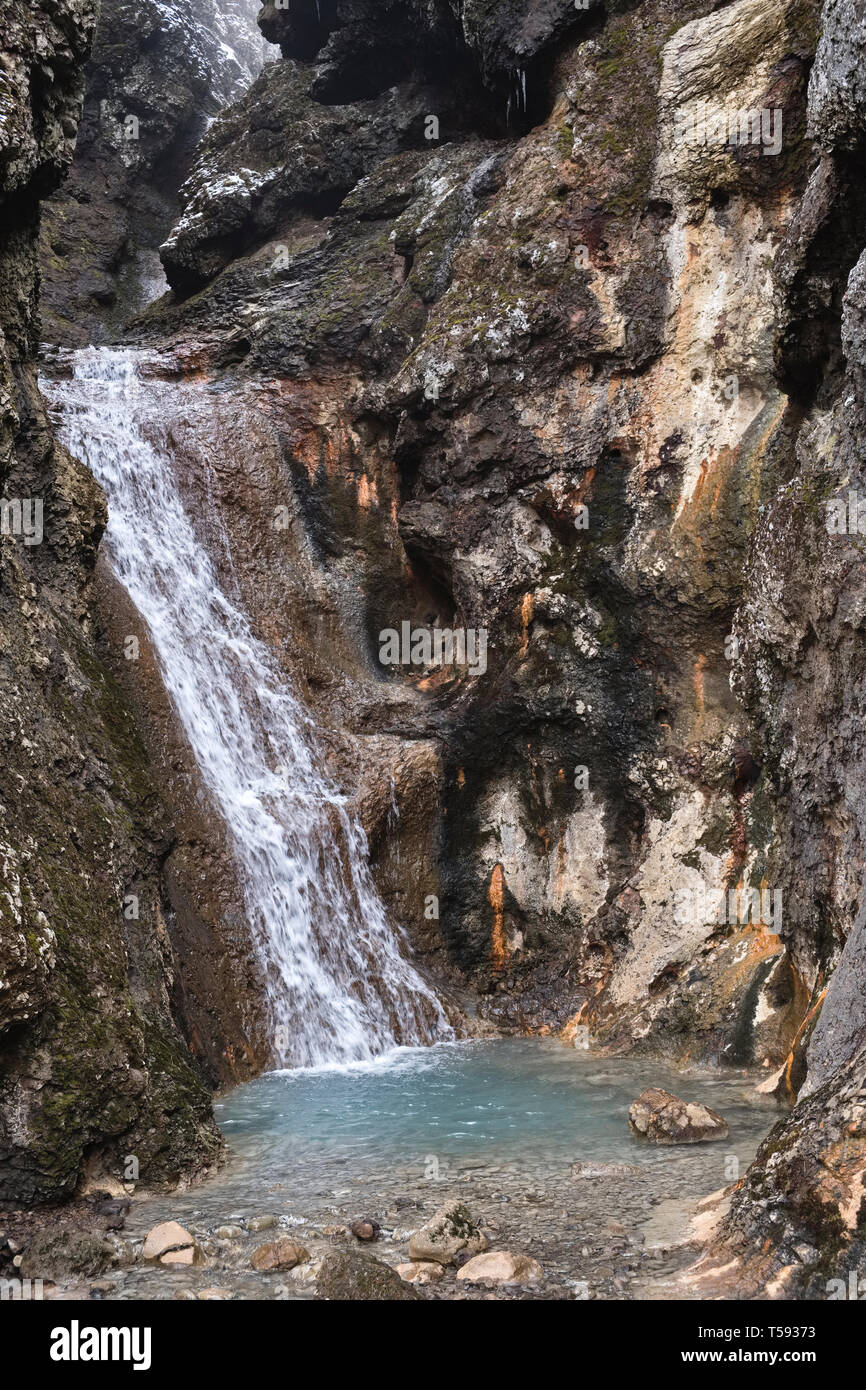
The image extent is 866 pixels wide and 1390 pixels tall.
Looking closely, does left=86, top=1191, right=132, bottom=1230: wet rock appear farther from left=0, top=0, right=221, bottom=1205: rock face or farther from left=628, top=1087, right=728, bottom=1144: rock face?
left=628, top=1087, right=728, bottom=1144: rock face

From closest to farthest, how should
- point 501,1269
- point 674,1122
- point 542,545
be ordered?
point 501,1269, point 674,1122, point 542,545

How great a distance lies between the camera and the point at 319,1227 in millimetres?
6613

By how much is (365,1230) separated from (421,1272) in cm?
77

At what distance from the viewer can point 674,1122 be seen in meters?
8.23

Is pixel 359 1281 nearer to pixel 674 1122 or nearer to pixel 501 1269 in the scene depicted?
pixel 501 1269

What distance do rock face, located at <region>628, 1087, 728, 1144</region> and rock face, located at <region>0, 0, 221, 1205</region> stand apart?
10.4ft

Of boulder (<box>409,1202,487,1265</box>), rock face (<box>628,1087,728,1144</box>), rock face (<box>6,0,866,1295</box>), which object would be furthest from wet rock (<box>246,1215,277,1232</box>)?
rock face (<box>628,1087,728,1144</box>)

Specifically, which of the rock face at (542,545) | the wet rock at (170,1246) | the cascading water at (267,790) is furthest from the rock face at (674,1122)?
the cascading water at (267,790)

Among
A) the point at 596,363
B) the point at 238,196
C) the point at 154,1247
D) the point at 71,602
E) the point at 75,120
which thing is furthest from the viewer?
the point at 238,196

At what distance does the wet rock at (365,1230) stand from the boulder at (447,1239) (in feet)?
1.20

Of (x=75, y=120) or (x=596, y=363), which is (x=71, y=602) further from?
(x=596, y=363)

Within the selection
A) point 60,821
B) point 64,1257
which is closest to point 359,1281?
point 64,1257
